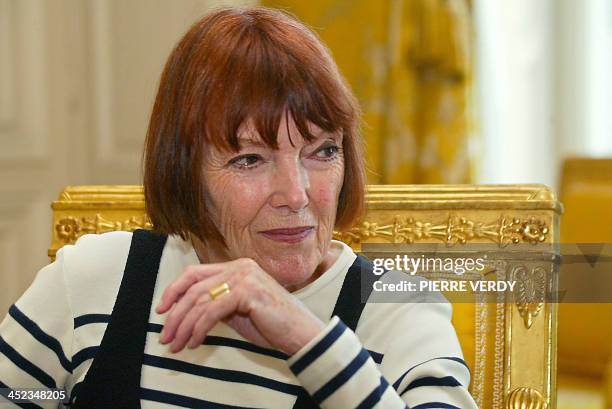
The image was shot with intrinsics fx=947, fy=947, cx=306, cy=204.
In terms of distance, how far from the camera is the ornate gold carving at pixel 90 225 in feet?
5.66

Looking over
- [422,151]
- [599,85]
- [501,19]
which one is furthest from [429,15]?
[599,85]

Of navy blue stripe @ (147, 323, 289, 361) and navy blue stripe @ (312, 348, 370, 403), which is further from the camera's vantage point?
navy blue stripe @ (147, 323, 289, 361)

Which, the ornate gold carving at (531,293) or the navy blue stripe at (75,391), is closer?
the navy blue stripe at (75,391)

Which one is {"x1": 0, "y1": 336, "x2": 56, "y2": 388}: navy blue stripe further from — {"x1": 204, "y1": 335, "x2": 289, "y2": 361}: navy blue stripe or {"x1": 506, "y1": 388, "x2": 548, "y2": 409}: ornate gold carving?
{"x1": 506, "y1": 388, "x2": 548, "y2": 409}: ornate gold carving

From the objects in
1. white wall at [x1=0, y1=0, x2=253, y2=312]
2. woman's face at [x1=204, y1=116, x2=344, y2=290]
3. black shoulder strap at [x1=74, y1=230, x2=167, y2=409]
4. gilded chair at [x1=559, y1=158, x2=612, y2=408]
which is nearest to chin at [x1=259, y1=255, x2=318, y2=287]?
woman's face at [x1=204, y1=116, x2=344, y2=290]

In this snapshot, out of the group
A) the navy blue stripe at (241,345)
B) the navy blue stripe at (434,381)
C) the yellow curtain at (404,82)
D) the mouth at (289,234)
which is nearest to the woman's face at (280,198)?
the mouth at (289,234)

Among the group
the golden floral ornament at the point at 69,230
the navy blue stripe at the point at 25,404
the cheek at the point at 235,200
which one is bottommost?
the navy blue stripe at the point at 25,404

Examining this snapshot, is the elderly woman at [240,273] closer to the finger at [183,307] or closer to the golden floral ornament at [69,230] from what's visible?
the finger at [183,307]

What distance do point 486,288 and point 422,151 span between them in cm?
183

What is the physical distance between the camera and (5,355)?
4.66 feet

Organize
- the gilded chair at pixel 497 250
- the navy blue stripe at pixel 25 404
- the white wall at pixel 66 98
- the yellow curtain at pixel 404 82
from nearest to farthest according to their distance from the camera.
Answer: the navy blue stripe at pixel 25 404, the gilded chair at pixel 497 250, the yellow curtain at pixel 404 82, the white wall at pixel 66 98

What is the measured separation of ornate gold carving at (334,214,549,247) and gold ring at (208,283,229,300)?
42cm

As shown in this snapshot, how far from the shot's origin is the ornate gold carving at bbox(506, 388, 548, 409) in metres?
1.52

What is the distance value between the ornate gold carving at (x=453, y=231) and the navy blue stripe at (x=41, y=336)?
49cm
